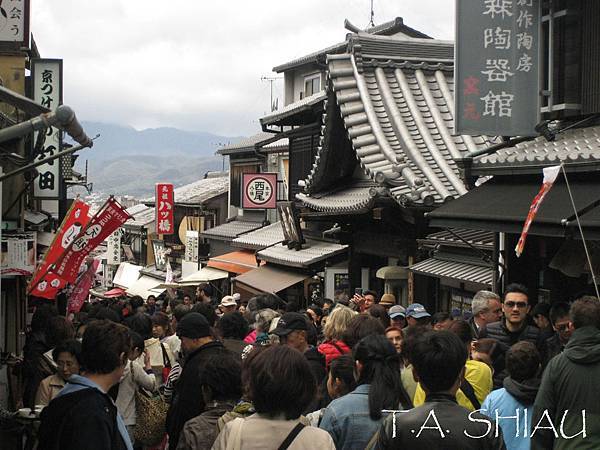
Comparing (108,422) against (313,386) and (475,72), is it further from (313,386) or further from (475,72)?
(475,72)

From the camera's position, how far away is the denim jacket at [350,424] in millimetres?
5234

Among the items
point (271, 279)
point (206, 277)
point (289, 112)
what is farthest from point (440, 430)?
point (206, 277)

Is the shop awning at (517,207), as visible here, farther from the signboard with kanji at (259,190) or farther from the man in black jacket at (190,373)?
the signboard with kanji at (259,190)

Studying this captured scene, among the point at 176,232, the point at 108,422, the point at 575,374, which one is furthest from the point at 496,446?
the point at 176,232

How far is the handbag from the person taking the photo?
24.6 ft

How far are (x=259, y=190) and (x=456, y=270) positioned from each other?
1915 centimetres

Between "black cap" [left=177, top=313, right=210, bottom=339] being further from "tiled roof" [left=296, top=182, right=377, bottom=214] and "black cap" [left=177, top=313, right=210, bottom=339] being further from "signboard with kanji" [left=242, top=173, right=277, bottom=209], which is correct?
"signboard with kanji" [left=242, top=173, right=277, bottom=209]

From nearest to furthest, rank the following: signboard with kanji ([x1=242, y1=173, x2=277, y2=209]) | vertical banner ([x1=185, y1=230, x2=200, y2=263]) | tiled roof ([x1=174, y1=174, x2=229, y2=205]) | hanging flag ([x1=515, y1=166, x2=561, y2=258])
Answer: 1. hanging flag ([x1=515, y1=166, x2=561, y2=258])
2. signboard with kanji ([x1=242, y1=173, x2=277, y2=209])
3. vertical banner ([x1=185, y1=230, x2=200, y2=263])
4. tiled roof ([x1=174, y1=174, x2=229, y2=205])

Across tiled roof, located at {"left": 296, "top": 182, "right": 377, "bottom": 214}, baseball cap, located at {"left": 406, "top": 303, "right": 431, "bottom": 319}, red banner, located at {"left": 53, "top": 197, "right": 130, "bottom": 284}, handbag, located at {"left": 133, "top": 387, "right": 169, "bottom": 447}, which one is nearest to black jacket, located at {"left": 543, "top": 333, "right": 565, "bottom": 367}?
baseball cap, located at {"left": 406, "top": 303, "right": 431, "bottom": 319}

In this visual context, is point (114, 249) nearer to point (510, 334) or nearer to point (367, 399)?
point (510, 334)

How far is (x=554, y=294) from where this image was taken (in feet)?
37.9

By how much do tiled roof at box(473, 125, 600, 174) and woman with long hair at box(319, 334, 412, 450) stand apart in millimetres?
4943

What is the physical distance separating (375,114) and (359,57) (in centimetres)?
162

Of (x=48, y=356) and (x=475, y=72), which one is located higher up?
(x=475, y=72)
